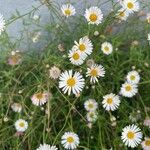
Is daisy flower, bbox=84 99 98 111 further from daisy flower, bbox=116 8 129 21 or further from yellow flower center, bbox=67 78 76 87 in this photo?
daisy flower, bbox=116 8 129 21

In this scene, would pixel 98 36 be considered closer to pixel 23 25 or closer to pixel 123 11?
pixel 123 11

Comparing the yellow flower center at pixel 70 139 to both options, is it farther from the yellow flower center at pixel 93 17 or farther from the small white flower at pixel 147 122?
the yellow flower center at pixel 93 17

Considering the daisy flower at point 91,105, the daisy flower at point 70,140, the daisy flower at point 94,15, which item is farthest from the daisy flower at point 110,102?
the daisy flower at point 94,15

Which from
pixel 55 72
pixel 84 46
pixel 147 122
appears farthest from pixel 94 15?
pixel 147 122


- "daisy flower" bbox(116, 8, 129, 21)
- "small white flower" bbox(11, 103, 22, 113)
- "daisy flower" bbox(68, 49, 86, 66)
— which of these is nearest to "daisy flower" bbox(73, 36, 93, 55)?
"daisy flower" bbox(68, 49, 86, 66)

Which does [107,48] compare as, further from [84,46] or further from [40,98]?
[40,98]
